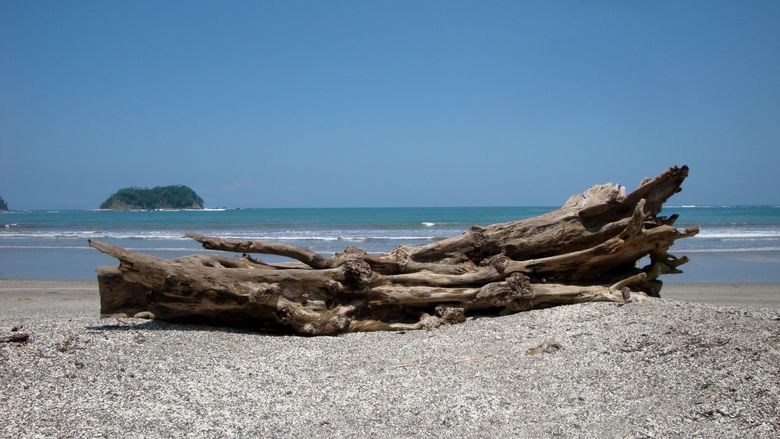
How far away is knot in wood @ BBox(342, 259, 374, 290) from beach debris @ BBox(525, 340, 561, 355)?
7.99ft

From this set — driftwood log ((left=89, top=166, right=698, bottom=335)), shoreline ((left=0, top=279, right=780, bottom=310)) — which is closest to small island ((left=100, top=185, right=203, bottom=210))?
shoreline ((left=0, top=279, right=780, bottom=310))

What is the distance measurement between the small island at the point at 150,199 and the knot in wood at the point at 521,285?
409 feet

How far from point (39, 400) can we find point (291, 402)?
212cm

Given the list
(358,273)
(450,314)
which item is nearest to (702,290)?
(450,314)

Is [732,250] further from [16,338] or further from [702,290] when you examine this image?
[16,338]

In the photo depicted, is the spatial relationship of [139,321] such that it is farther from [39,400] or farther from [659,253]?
[659,253]

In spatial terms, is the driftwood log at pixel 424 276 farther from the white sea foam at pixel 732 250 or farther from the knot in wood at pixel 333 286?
the white sea foam at pixel 732 250

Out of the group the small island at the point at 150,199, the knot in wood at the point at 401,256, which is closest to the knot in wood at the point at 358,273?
the knot in wood at the point at 401,256

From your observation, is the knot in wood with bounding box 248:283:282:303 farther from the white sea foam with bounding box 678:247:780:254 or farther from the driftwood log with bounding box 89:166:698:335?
the white sea foam with bounding box 678:247:780:254

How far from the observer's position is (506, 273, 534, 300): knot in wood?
8445 millimetres

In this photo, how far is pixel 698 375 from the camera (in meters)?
5.37

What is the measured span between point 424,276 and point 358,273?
3.65ft

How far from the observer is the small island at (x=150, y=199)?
122 m

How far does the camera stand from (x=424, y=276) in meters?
8.56
